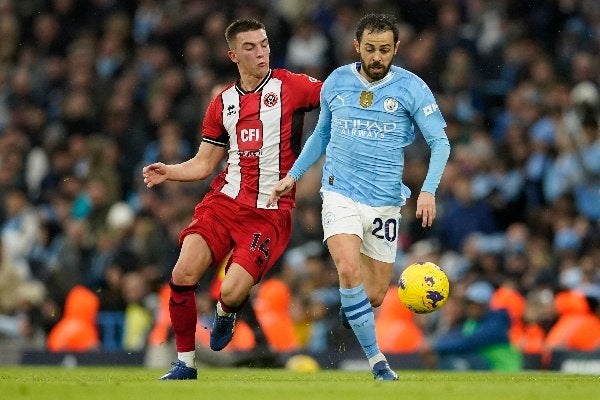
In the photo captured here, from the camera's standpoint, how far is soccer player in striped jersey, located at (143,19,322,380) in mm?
11484

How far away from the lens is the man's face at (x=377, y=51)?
1082 centimetres

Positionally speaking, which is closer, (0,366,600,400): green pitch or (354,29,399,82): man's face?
(0,366,600,400): green pitch

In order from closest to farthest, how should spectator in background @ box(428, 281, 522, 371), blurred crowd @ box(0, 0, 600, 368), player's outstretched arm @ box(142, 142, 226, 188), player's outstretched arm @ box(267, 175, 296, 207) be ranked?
1. player's outstretched arm @ box(267, 175, 296, 207)
2. player's outstretched arm @ box(142, 142, 226, 188)
3. spectator in background @ box(428, 281, 522, 371)
4. blurred crowd @ box(0, 0, 600, 368)

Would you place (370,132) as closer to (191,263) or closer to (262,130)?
(262,130)

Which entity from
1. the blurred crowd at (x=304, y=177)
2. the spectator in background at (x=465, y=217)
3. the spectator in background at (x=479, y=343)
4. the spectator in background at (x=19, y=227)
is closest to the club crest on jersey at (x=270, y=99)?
the spectator in background at (x=479, y=343)

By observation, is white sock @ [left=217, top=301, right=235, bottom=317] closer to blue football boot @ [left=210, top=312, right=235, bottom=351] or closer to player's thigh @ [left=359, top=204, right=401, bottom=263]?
blue football boot @ [left=210, top=312, right=235, bottom=351]

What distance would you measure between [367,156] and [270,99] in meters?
1.08

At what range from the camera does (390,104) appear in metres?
11.0

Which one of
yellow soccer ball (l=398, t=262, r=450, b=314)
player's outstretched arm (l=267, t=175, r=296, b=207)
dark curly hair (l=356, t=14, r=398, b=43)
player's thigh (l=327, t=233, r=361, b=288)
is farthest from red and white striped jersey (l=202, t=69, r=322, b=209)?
yellow soccer ball (l=398, t=262, r=450, b=314)

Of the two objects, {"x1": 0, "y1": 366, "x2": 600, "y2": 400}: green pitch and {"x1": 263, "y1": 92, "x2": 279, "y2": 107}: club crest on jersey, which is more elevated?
{"x1": 263, "y1": 92, "x2": 279, "y2": 107}: club crest on jersey

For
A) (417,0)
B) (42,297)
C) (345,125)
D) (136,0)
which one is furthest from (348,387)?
(136,0)

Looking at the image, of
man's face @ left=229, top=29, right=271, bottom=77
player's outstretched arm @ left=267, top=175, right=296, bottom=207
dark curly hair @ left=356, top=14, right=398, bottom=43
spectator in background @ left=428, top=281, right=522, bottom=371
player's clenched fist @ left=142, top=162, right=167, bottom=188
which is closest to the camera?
dark curly hair @ left=356, top=14, right=398, bottom=43

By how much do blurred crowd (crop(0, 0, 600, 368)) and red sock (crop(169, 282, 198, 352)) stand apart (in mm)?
4904

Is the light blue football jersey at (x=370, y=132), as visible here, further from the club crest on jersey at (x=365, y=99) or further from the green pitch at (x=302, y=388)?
the green pitch at (x=302, y=388)
